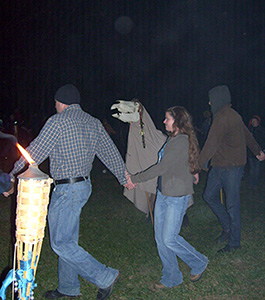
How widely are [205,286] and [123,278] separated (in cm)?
103

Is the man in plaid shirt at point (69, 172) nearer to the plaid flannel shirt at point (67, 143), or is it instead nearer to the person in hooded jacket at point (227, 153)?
the plaid flannel shirt at point (67, 143)

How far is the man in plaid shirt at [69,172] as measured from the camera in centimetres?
365

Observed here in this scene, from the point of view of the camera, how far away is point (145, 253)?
5.66m

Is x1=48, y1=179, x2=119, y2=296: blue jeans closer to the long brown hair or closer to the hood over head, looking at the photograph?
the long brown hair

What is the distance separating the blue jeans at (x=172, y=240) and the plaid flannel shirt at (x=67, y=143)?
100cm

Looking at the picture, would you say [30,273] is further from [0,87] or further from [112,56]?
[112,56]

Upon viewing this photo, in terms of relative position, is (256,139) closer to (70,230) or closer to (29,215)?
(70,230)

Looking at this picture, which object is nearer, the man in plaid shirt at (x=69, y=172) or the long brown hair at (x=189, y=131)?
the man in plaid shirt at (x=69, y=172)

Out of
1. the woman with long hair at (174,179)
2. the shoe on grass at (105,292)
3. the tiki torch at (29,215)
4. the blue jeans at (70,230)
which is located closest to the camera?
the tiki torch at (29,215)

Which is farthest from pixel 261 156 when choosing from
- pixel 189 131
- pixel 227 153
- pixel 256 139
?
pixel 256 139

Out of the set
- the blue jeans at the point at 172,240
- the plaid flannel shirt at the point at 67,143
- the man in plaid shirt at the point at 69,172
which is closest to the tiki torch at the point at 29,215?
the plaid flannel shirt at the point at 67,143

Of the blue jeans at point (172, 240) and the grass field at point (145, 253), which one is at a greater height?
the blue jeans at point (172, 240)

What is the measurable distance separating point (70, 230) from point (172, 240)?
3.79 feet

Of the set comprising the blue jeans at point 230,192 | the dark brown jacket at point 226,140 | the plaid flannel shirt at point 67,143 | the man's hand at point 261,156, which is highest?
the plaid flannel shirt at point 67,143
